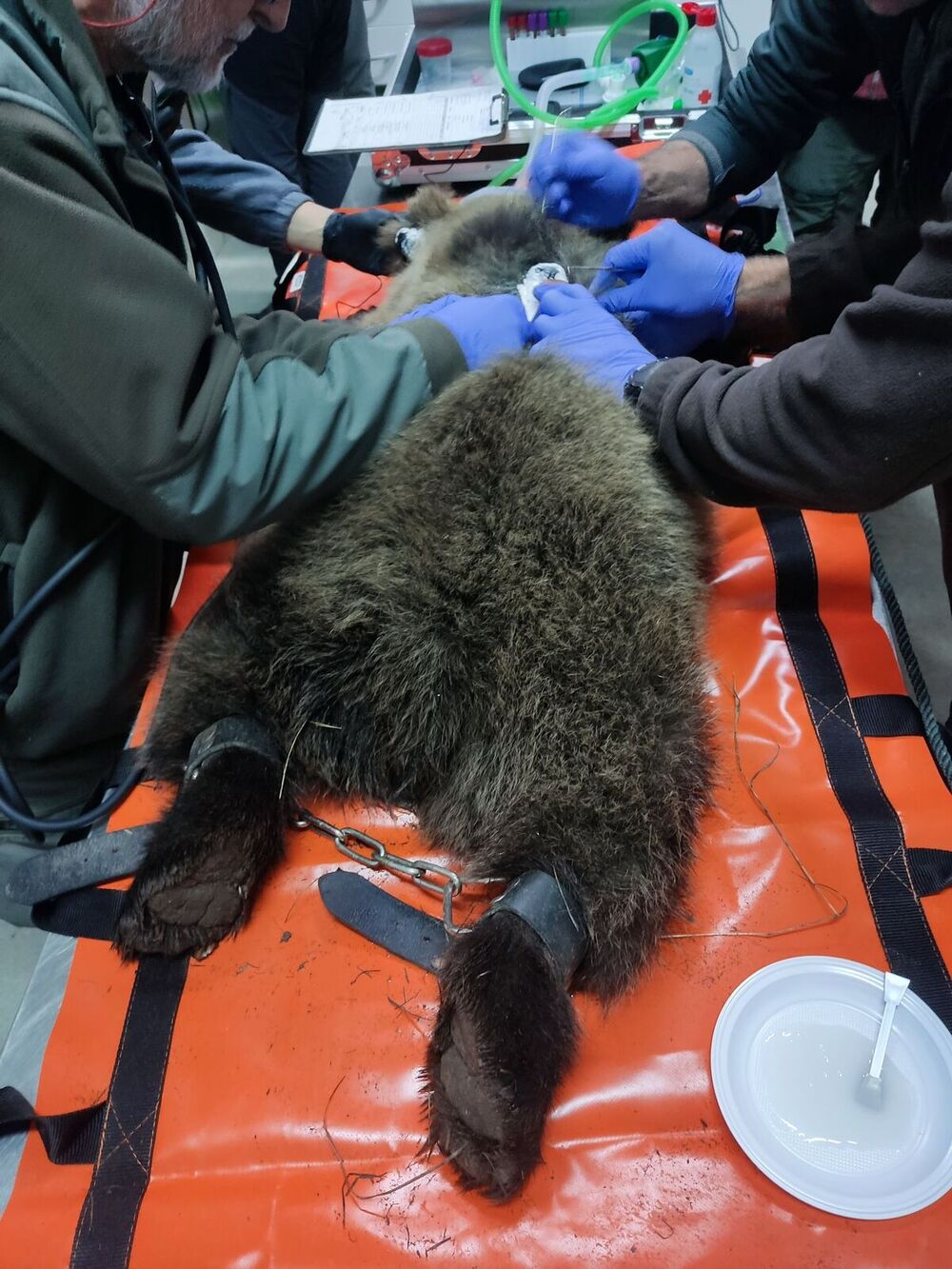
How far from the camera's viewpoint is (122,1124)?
79 cm

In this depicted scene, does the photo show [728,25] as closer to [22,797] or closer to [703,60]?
[703,60]

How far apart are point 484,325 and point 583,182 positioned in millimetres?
536

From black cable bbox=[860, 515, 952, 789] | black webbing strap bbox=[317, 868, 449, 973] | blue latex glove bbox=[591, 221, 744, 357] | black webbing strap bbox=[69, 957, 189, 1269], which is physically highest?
blue latex glove bbox=[591, 221, 744, 357]

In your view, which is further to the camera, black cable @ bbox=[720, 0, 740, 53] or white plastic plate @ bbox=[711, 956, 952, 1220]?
black cable @ bbox=[720, 0, 740, 53]

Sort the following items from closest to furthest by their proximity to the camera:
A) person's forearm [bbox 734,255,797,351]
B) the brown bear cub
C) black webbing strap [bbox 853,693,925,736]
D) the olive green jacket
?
the olive green jacket < the brown bear cub < black webbing strap [bbox 853,693,925,736] < person's forearm [bbox 734,255,797,351]

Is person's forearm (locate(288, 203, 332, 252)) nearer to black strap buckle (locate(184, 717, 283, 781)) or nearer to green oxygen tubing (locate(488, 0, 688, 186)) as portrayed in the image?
green oxygen tubing (locate(488, 0, 688, 186))

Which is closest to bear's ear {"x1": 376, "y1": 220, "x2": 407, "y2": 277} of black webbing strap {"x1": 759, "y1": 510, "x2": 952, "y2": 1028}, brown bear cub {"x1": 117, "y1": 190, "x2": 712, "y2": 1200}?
brown bear cub {"x1": 117, "y1": 190, "x2": 712, "y2": 1200}

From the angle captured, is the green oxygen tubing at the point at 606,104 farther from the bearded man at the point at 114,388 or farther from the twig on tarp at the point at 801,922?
the twig on tarp at the point at 801,922

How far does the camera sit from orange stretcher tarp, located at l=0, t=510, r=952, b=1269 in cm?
71

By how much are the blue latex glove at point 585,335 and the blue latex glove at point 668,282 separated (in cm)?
15

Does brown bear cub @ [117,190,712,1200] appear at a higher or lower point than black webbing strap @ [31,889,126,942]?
higher

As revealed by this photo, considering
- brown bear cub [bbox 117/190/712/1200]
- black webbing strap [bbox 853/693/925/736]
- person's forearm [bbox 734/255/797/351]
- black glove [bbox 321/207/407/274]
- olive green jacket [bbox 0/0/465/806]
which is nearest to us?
olive green jacket [bbox 0/0/465/806]

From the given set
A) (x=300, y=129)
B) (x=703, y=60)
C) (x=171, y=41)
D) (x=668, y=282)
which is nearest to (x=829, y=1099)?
(x=668, y=282)

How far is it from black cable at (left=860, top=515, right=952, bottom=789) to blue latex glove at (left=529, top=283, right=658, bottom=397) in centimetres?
50
